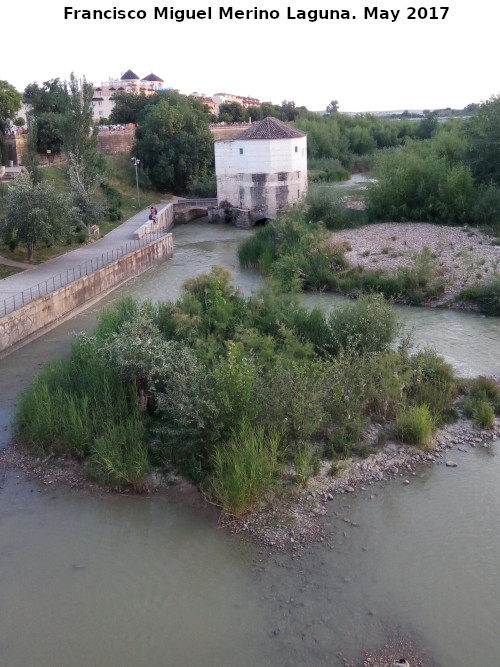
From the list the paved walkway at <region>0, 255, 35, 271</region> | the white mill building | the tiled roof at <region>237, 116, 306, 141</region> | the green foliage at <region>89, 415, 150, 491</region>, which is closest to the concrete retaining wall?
the paved walkway at <region>0, 255, 35, 271</region>

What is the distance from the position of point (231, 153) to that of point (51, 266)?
1581 cm

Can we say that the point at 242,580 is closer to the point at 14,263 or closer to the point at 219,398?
the point at 219,398

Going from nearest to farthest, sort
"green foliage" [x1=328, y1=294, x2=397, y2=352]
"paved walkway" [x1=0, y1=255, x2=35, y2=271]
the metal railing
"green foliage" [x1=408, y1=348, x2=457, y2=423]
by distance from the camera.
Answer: "green foliage" [x1=408, y1=348, x2=457, y2=423] < "green foliage" [x1=328, y1=294, x2=397, y2=352] < the metal railing < "paved walkway" [x1=0, y1=255, x2=35, y2=271]

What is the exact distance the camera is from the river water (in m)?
6.28

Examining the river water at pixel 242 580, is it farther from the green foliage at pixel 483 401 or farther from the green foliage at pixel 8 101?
the green foliage at pixel 8 101

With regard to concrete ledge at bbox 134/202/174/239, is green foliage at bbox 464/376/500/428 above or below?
below

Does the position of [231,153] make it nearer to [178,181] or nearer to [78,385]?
[178,181]

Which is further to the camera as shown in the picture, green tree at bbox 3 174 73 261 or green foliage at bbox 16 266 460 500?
Result: green tree at bbox 3 174 73 261

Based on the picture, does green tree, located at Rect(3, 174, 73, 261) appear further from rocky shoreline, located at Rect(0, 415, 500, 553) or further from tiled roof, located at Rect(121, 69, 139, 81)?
tiled roof, located at Rect(121, 69, 139, 81)

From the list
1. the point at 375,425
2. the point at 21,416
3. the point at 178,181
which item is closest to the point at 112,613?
the point at 21,416

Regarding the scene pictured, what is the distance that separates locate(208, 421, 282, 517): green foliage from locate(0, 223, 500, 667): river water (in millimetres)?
421

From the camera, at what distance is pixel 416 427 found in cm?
970

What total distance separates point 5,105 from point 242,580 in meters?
34.5

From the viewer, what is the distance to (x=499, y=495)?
859 cm
